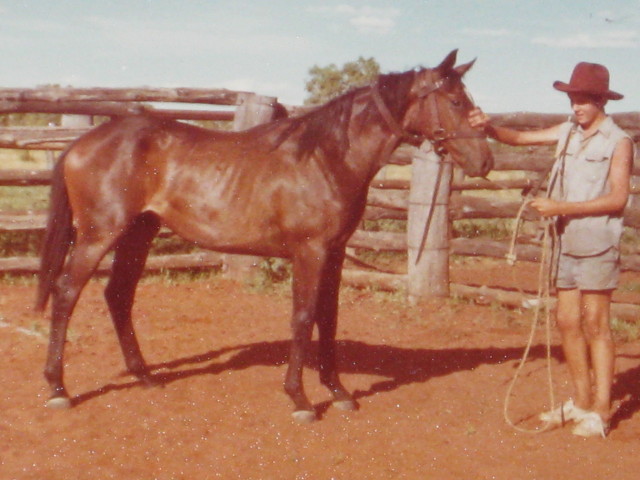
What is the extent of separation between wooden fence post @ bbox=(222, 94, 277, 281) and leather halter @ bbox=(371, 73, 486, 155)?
137 inches

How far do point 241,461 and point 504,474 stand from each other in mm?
1343

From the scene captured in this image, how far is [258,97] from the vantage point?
25.3ft

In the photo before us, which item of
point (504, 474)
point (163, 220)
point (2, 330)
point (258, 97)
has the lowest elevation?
point (2, 330)

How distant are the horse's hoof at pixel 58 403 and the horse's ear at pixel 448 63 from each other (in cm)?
301

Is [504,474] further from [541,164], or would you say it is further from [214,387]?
[541,164]

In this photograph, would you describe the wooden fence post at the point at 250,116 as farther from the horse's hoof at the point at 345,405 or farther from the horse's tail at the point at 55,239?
the horse's hoof at the point at 345,405

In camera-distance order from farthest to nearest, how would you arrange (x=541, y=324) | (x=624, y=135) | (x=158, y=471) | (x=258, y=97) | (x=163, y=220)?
(x=258, y=97), (x=541, y=324), (x=163, y=220), (x=624, y=135), (x=158, y=471)

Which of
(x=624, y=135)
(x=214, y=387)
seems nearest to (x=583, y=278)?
(x=624, y=135)

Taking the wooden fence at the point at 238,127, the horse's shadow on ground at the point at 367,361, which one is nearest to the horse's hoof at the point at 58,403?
the horse's shadow on ground at the point at 367,361

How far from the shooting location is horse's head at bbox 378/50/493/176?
159 inches

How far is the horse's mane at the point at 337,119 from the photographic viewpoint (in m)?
4.26

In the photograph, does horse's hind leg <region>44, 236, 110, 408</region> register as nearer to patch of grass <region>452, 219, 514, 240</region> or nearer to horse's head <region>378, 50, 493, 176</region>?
horse's head <region>378, 50, 493, 176</region>

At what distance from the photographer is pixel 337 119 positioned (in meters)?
4.42

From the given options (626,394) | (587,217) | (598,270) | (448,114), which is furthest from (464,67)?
(626,394)
